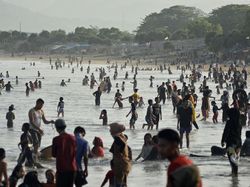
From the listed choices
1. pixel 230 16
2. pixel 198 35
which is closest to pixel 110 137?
pixel 198 35

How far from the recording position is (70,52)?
170375 mm

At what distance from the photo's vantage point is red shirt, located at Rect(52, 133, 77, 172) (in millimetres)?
9422

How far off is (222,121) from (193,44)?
108m

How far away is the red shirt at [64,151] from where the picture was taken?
9.42m

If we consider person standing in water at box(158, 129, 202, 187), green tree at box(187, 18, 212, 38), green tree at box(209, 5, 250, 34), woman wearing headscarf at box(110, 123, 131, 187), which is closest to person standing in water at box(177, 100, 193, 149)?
woman wearing headscarf at box(110, 123, 131, 187)

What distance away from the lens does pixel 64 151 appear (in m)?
9.43

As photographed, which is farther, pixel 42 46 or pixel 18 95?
pixel 42 46

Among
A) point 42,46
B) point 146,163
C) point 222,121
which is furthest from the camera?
point 42,46

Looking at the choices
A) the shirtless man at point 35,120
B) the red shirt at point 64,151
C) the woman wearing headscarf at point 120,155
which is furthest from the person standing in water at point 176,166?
the shirtless man at point 35,120

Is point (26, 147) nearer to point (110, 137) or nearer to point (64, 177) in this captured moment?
point (64, 177)

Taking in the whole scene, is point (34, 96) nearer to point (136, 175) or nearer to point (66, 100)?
point (66, 100)

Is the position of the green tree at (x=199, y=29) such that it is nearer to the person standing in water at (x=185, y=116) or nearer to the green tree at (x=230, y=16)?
the green tree at (x=230, y=16)

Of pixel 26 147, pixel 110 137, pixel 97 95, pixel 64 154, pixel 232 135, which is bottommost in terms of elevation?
pixel 110 137

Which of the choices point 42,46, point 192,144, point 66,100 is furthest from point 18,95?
point 42,46
